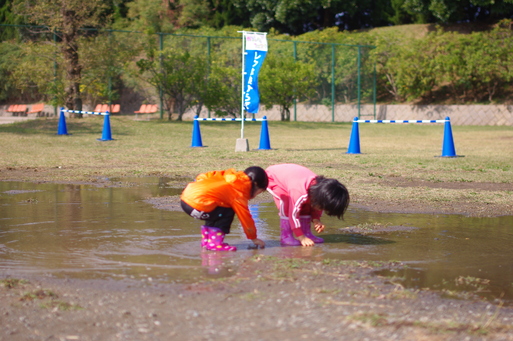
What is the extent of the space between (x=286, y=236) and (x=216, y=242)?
66cm

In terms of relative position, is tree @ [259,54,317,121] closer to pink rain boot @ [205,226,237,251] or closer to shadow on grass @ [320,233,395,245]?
shadow on grass @ [320,233,395,245]

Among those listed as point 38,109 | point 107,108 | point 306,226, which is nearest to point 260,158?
point 306,226

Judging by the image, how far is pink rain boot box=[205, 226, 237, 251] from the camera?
4.90 metres

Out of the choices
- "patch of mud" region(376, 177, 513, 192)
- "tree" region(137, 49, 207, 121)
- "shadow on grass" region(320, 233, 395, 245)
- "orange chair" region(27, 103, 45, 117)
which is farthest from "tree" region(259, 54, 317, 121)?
"shadow on grass" region(320, 233, 395, 245)

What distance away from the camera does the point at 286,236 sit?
529 cm

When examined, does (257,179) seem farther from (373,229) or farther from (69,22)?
(69,22)

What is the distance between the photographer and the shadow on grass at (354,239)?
17.4 feet

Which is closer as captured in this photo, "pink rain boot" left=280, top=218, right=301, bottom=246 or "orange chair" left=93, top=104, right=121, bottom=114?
"pink rain boot" left=280, top=218, right=301, bottom=246

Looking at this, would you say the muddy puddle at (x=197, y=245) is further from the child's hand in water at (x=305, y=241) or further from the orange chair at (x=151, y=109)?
the orange chair at (x=151, y=109)

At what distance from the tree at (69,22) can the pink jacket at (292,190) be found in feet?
59.1

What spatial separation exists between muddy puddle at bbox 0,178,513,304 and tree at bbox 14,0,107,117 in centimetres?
1559

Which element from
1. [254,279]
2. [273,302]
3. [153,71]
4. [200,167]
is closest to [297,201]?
[254,279]

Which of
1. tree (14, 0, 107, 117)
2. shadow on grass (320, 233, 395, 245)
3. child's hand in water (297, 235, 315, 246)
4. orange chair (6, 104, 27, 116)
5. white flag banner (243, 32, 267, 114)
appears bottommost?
shadow on grass (320, 233, 395, 245)

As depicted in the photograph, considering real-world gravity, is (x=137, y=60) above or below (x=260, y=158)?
above
